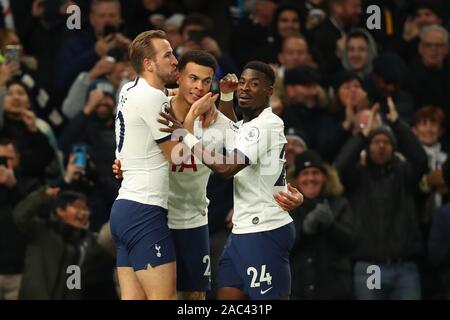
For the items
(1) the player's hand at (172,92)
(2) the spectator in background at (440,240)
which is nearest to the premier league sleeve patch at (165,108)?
(1) the player's hand at (172,92)

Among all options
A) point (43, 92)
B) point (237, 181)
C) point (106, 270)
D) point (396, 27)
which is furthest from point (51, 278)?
point (396, 27)

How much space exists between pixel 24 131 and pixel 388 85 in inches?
154

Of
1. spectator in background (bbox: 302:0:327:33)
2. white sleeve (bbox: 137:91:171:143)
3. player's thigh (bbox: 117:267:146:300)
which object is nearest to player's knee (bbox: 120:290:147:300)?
player's thigh (bbox: 117:267:146:300)

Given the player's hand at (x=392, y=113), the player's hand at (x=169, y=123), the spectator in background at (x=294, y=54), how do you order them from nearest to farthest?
the player's hand at (x=169, y=123) → the player's hand at (x=392, y=113) → the spectator in background at (x=294, y=54)

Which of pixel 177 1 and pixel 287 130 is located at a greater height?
pixel 177 1

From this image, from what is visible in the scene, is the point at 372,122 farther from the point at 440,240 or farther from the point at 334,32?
the point at 334,32

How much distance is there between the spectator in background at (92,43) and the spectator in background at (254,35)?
1.32 m

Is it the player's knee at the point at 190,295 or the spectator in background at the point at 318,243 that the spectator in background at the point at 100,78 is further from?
the player's knee at the point at 190,295

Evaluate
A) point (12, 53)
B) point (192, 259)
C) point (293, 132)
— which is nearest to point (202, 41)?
point (293, 132)

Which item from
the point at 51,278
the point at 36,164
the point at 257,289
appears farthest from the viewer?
the point at 36,164

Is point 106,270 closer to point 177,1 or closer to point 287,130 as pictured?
point 287,130

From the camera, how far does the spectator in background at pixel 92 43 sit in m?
16.0

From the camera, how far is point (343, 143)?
1537 centimetres

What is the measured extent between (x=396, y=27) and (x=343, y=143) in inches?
98.4
